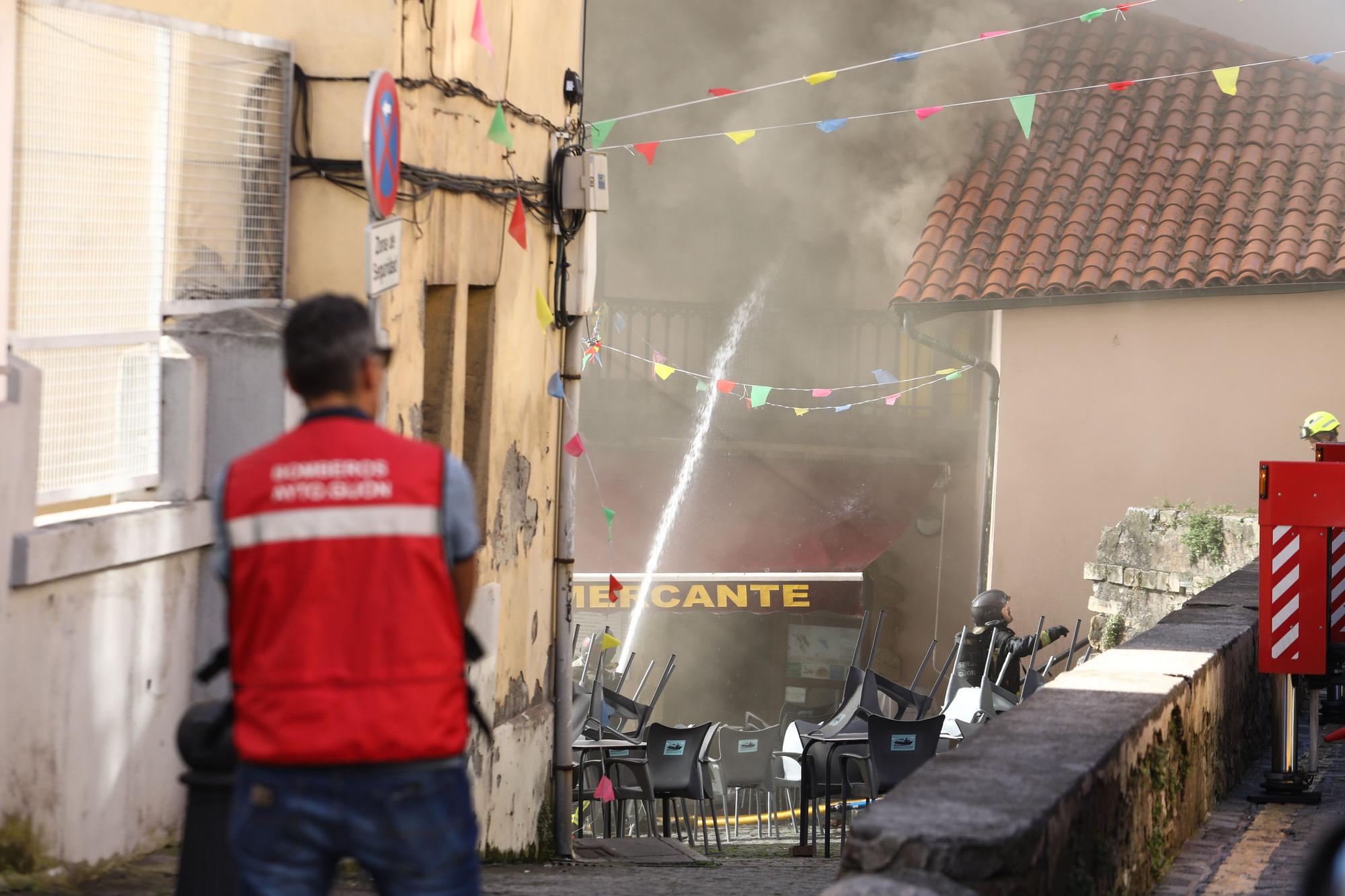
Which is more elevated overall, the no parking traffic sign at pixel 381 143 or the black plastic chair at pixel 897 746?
the no parking traffic sign at pixel 381 143

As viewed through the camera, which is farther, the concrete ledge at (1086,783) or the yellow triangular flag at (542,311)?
the yellow triangular flag at (542,311)

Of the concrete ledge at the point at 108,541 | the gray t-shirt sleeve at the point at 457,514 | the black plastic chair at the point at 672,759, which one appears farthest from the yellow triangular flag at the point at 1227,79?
the gray t-shirt sleeve at the point at 457,514

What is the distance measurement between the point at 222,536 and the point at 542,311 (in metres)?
6.31

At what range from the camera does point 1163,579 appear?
13.9 m

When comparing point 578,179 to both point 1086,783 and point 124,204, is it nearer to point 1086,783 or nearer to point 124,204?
point 124,204

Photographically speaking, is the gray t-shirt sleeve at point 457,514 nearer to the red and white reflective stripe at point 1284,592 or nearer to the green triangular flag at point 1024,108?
the red and white reflective stripe at point 1284,592

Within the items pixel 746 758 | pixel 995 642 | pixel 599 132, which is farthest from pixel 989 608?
pixel 599 132

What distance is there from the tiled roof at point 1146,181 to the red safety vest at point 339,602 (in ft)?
44.3

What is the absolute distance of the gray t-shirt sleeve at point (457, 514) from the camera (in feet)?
9.08

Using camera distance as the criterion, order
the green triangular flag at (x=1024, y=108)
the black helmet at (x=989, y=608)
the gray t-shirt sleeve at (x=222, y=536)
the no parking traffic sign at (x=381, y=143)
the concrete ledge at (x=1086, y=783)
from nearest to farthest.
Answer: the gray t-shirt sleeve at (x=222, y=536)
the concrete ledge at (x=1086, y=783)
the no parking traffic sign at (x=381, y=143)
the green triangular flag at (x=1024, y=108)
the black helmet at (x=989, y=608)

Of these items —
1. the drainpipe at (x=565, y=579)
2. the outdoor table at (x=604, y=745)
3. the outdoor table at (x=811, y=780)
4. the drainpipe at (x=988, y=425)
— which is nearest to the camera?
the drainpipe at (x=565, y=579)

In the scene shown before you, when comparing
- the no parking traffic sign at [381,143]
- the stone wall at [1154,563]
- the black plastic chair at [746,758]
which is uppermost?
the no parking traffic sign at [381,143]

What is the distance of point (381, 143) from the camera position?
5555 mm

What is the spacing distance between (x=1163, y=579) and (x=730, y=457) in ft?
20.6
